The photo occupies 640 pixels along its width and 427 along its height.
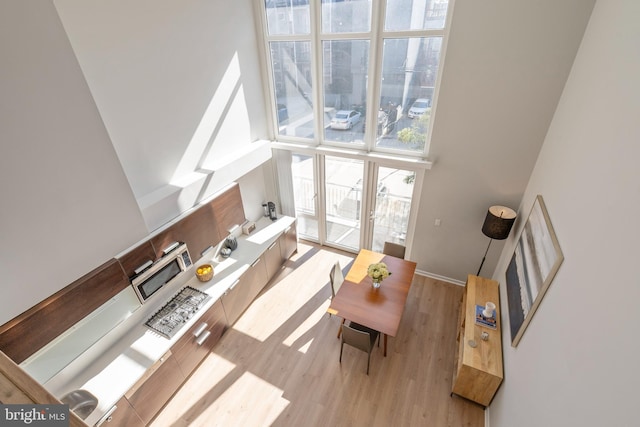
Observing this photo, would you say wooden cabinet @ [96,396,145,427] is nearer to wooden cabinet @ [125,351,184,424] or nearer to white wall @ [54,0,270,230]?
wooden cabinet @ [125,351,184,424]

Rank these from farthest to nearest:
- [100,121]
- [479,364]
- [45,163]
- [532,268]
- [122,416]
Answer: [479,364] < [122,416] < [532,268] < [100,121] < [45,163]

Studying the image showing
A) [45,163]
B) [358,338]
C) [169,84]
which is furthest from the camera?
[358,338]

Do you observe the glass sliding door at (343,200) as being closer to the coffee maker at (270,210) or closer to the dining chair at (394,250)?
the dining chair at (394,250)

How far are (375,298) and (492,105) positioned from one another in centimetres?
282

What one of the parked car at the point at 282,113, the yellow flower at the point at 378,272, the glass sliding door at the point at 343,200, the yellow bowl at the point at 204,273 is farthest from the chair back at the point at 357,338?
the parked car at the point at 282,113

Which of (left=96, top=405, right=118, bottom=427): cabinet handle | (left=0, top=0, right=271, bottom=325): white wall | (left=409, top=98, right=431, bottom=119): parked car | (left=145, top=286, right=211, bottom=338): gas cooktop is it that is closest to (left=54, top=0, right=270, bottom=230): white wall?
(left=0, top=0, right=271, bottom=325): white wall

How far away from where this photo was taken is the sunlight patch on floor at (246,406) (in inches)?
128

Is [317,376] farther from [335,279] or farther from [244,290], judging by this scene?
[244,290]

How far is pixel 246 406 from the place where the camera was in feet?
11.1

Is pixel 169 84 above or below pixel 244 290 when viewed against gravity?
above

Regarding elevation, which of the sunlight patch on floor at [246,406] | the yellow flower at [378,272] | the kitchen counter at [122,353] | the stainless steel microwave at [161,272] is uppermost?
the stainless steel microwave at [161,272]

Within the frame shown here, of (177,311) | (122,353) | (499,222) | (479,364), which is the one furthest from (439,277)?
(122,353)

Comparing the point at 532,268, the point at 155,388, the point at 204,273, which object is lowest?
the point at 155,388

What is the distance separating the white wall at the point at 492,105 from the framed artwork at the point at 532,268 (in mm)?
953
